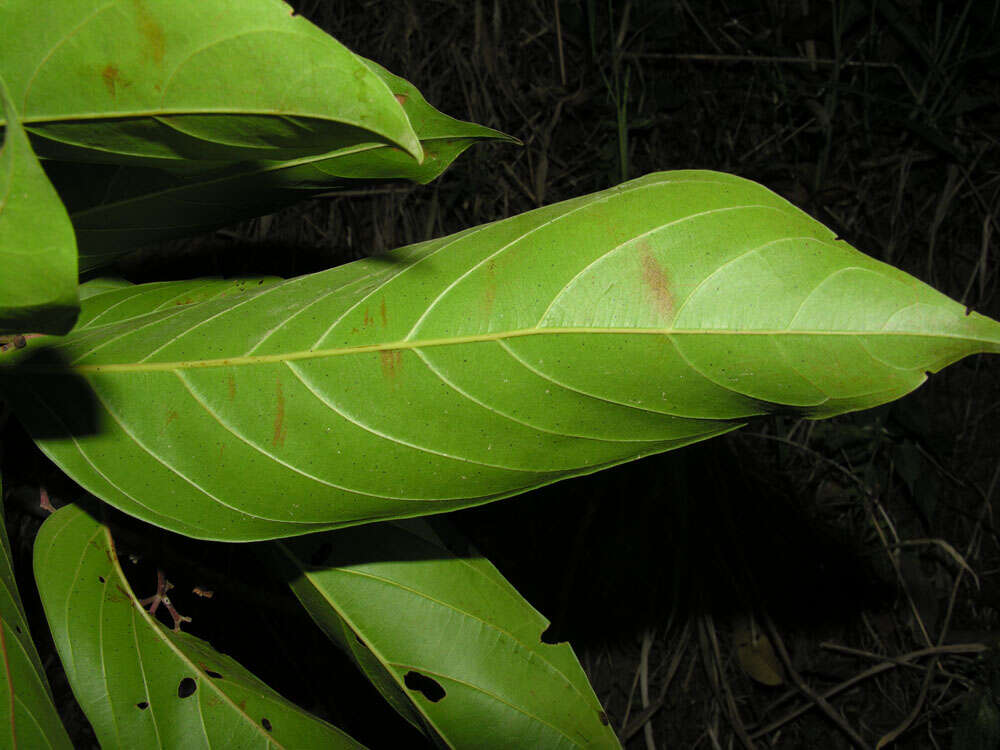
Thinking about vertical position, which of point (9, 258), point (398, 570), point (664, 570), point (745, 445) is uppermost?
point (9, 258)

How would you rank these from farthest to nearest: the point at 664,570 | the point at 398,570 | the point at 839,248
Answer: the point at 664,570 < the point at 398,570 < the point at 839,248

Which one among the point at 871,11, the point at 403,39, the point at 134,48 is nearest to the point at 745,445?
the point at 871,11

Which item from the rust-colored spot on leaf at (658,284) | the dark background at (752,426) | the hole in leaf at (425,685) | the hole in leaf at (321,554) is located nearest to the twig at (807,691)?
the dark background at (752,426)

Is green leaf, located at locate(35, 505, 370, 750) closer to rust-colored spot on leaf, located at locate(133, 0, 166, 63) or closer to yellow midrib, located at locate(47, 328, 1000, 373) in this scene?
yellow midrib, located at locate(47, 328, 1000, 373)

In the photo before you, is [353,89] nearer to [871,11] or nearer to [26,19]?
[26,19]

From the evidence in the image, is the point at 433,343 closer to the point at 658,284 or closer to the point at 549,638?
the point at 658,284

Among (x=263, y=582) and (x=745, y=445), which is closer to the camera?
(x=263, y=582)
